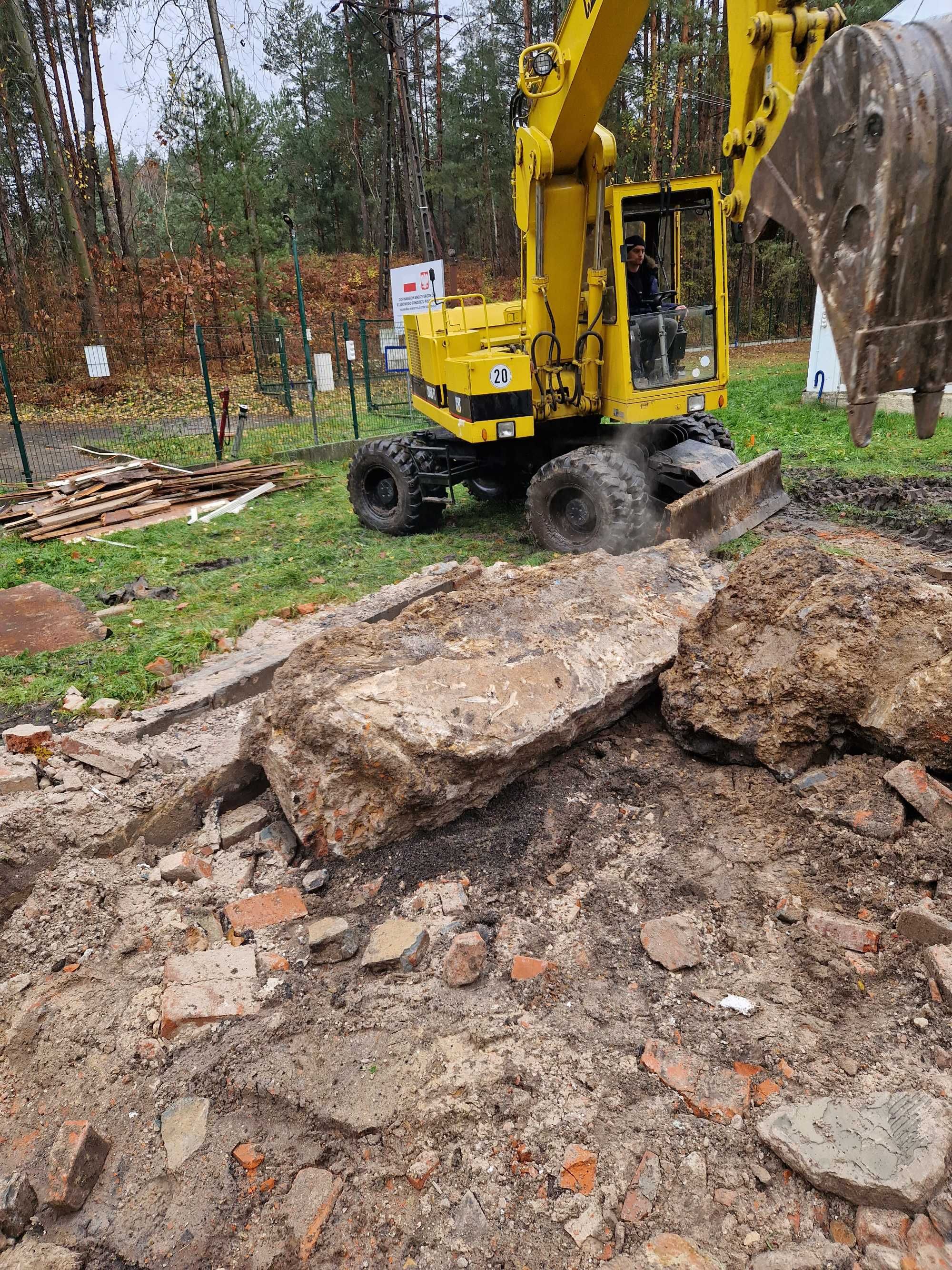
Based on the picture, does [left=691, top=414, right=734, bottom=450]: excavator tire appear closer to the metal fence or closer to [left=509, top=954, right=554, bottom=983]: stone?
the metal fence

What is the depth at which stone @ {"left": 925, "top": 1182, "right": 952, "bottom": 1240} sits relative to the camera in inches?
81.2

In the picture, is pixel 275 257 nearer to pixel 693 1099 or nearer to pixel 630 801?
pixel 630 801

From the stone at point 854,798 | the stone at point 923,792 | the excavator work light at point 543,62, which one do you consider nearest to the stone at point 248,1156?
the stone at point 854,798

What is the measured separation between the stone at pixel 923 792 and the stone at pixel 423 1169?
7.54 ft

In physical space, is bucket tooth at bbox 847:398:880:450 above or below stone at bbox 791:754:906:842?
above

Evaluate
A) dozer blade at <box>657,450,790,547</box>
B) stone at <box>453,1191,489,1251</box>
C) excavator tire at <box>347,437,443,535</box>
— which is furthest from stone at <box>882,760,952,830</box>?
excavator tire at <box>347,437,443,535</box>

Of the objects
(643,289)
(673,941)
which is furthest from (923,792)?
(643,289)

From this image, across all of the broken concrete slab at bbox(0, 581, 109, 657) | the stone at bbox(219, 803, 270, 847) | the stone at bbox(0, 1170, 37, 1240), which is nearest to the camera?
the stone at bbox(0, 1170, 37, 1240)

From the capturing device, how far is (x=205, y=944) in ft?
11.1

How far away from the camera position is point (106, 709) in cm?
531

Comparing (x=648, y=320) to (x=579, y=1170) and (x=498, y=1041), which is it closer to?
(x=498, y=1041)

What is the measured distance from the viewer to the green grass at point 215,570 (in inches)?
237

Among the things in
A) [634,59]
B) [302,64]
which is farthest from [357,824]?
[302,64]

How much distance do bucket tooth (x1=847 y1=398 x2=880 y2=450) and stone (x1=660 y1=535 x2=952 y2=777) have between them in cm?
181
